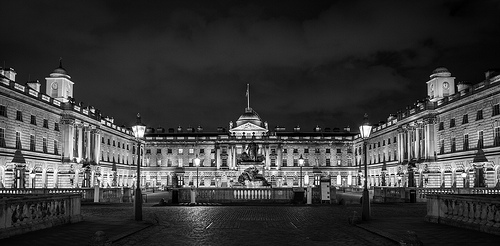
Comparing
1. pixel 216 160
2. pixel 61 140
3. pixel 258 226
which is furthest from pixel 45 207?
pixel 216 160

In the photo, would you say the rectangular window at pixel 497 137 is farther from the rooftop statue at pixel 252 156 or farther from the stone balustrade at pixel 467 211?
the stone balustrade at pixel 467 211

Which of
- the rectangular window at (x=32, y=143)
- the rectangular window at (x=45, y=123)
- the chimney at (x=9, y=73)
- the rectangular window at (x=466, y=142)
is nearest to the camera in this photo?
the rectangular window at (x=32, y=143)

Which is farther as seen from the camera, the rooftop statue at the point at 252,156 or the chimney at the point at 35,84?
the chimney at the point at 35,84

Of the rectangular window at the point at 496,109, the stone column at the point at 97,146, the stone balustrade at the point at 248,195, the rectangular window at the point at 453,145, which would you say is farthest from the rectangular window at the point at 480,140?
the stone column at the point at 97,146

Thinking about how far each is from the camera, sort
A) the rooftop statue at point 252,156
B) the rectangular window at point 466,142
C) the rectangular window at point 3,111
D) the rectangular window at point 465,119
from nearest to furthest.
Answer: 1. the rectangular window at point 3,111
2. the rooftop statue at point 252,156
3. the rectangular window at point 466,142
4. the rectangular window at point 465,119

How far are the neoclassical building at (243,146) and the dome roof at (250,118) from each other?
0.84m

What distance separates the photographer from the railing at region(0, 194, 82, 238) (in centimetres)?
1627

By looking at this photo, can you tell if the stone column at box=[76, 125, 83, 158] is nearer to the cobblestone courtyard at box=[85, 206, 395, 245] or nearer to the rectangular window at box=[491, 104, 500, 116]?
the cobblestone courtyard at box=[85, 206, 395, 245]

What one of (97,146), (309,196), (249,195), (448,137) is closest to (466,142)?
(448,137)

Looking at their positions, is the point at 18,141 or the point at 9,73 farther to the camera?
the point at 9,73

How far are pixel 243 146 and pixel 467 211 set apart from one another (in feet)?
338

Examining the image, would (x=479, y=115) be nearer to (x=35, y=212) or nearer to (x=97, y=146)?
(x=35, y=212)

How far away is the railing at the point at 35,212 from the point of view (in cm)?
1627

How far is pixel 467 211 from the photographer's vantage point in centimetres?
1892
